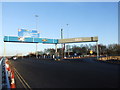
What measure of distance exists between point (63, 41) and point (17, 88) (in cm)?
4119

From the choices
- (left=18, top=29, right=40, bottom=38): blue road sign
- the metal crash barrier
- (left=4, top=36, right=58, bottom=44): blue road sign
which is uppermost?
(left=18, top=29, right=40, bottom=38): blue road sign

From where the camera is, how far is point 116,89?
25.5ft

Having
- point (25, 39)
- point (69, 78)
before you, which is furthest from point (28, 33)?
point (69, 78)

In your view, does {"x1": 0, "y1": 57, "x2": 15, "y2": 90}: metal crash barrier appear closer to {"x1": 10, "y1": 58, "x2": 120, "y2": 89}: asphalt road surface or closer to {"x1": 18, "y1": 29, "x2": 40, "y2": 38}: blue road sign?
{"x1": 10, "y1": 58, "x2": 120, "y2": 89}: asphalt road surface

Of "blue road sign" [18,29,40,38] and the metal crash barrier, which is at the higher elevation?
"blue road sign" [18,29,40,38]

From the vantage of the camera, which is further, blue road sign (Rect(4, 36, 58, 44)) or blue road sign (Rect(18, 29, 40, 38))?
blue road sign (Rect(18, 29, 40, 38))

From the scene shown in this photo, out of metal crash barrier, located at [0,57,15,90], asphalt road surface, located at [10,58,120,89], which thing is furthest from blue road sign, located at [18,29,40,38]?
metal crash barrier, located at [0,57,15,90]

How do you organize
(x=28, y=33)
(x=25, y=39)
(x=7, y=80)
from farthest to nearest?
(x=25, y=39), (x=28, y=33), (x=7, y=80)

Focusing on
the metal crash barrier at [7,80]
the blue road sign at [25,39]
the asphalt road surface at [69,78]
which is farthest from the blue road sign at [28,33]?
the metal crash barrier at [7,80]

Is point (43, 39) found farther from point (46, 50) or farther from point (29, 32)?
point (46, 50)

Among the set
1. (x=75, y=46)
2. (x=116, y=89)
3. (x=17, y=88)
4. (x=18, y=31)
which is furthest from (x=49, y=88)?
(x=75, y=46)

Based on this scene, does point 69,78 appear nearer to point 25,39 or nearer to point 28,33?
point 28,33

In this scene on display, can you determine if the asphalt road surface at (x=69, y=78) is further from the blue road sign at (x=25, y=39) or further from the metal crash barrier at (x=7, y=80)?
the blue road sign at (x=25, y=39)

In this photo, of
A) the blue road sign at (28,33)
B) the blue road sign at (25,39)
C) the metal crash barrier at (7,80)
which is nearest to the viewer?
the metal crash barrier at (7,80)
